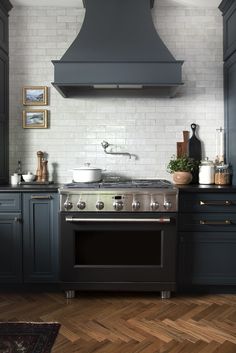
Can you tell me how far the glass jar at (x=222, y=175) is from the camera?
305cm

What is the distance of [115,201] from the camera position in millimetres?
2674

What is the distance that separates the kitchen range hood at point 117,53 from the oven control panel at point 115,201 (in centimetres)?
100

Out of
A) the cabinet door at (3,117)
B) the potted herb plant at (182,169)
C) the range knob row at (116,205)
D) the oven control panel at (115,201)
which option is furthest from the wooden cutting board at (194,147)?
the cabinet door at (3,117)

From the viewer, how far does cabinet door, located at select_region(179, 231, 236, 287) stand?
2.79m

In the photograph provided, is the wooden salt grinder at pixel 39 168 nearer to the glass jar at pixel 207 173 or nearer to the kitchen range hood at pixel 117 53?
the kitchen range hood at pixel 117 53

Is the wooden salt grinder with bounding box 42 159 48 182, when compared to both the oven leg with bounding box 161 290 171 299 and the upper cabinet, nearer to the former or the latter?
the upper cabinet

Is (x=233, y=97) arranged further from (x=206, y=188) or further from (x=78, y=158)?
(x=78, y=158)

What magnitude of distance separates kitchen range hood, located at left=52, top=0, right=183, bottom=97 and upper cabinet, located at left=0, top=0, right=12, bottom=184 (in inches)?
26.4

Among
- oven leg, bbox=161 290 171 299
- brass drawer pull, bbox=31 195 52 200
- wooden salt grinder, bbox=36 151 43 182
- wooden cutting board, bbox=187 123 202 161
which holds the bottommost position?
oven leg, bbox=161 290 171 299

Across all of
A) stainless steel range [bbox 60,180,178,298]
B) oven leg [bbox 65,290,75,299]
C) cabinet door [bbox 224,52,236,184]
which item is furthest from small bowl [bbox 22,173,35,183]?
cabinet door [bbox 224,52,236,184]

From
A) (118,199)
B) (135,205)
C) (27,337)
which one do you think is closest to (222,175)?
(135,205)

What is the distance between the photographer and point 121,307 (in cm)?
260

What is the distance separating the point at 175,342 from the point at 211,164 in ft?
5.58

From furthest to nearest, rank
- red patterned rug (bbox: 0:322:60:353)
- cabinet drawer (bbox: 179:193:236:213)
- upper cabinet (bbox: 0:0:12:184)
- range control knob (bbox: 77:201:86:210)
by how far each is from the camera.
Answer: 1. upper cabinet (bbox: 0:0:12:184)
2. cabinet drawer (bbox: 179:193:236:213)
3. range control knob (bbox: 77:201:86:210)
4. red patterned rug (bbox: 0:322:60:353)
